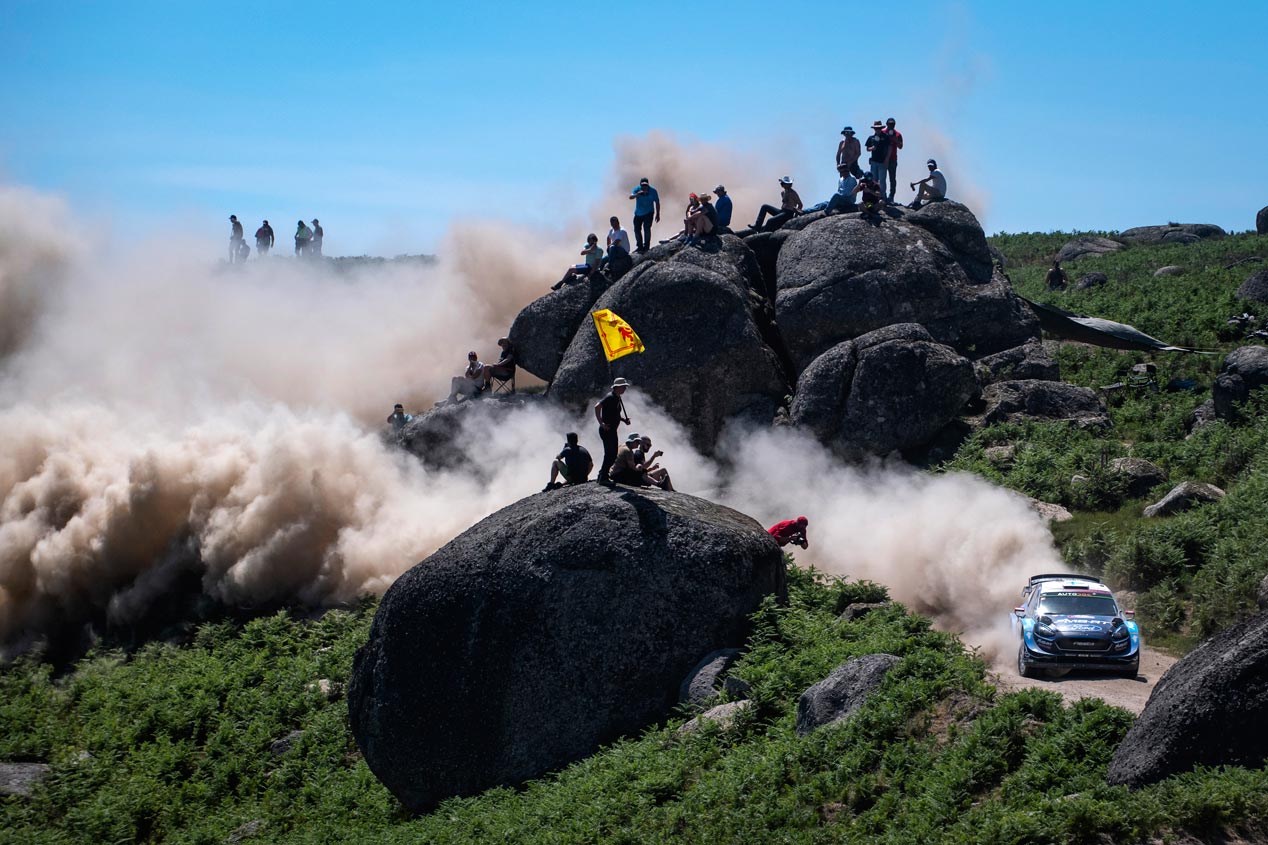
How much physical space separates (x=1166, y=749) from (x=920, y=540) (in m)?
11.7

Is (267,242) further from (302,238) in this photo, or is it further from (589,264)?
(589,264)

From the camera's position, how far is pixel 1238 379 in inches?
1013

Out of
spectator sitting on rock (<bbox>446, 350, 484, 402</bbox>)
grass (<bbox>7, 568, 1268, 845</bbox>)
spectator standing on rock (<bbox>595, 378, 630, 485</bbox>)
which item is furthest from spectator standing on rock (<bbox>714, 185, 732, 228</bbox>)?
spectator standing on rock (<bbox>595, 378, 630, 485</bbox>)

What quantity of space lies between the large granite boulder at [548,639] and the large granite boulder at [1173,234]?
48.0m

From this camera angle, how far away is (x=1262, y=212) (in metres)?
60.3

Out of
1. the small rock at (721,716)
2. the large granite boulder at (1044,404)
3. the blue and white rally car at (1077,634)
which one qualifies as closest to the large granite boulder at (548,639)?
the small rock at (721,716)

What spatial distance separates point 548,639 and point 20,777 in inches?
383

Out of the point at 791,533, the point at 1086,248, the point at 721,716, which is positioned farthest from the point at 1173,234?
the point at 721,716

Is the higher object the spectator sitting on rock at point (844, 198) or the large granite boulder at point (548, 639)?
the spectator sitting on rock at point (844, 198)

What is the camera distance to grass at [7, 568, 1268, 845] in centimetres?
1100

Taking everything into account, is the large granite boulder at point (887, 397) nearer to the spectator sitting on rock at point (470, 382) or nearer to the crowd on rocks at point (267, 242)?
the spectator sitting on rock at point (470, 382)

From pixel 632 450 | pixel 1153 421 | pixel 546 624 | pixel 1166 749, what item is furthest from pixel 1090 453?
pixel 1166 749

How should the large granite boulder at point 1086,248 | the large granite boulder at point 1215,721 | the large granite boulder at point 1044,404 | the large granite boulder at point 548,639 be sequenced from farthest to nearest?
the large granite boulder at point 1086,248 < the large granite boulder at point 1044,404 < the large granite boulder at point 548,639 < the large granite boulder at point 1215,721

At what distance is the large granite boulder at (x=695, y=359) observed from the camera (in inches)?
1109
